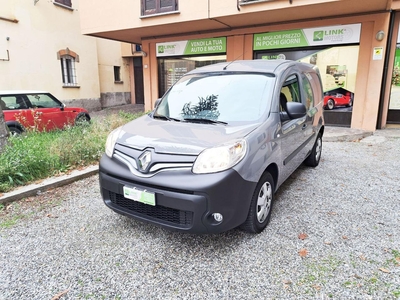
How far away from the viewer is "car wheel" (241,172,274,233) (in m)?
2.82

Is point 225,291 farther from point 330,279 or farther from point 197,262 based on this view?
point 330,279

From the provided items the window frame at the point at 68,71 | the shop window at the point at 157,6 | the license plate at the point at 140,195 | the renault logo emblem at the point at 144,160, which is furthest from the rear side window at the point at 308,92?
the window frame at the point at 68,71

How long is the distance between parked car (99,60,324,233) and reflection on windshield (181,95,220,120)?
0.01 metres

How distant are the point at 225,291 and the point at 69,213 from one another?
228cm

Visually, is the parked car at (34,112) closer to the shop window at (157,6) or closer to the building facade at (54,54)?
the shop window at (157,6)

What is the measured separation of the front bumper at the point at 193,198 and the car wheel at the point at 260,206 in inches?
6.1

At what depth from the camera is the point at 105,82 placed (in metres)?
17.2

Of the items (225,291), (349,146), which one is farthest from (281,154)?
(349,146)

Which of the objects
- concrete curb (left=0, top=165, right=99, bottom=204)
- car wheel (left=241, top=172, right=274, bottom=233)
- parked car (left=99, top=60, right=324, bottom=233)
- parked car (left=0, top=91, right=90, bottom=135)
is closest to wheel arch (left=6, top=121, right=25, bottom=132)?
parked car (left=0, top=91, right=90, bottom=135)

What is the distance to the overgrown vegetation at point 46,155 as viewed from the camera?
164 inches

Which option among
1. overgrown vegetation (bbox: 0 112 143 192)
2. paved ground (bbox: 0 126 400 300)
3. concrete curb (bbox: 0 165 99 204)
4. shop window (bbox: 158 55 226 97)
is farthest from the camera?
shop window (bbox: 158 55 226 97)

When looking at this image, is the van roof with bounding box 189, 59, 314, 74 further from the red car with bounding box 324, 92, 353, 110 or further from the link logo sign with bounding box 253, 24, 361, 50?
the red car with bounding box 324, 92, 353, 110

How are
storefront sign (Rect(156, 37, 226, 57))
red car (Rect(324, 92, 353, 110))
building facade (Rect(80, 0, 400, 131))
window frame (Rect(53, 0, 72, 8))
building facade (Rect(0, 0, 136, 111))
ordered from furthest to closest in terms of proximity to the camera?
window frame (Rect(53, 0, 72, 8)) → building facade (Rect(0, 0, 136, 111)) → storefront sign (Rect(156, 37, 226, 57)) → red car (Rect(324, 92, 353, 110)) → building facade (Rect(80, 0, 400, 131))

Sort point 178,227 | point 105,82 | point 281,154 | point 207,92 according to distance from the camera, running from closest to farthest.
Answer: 1. point 178,227
2. point 281,154
3. point 207,92
4. point 105,82
